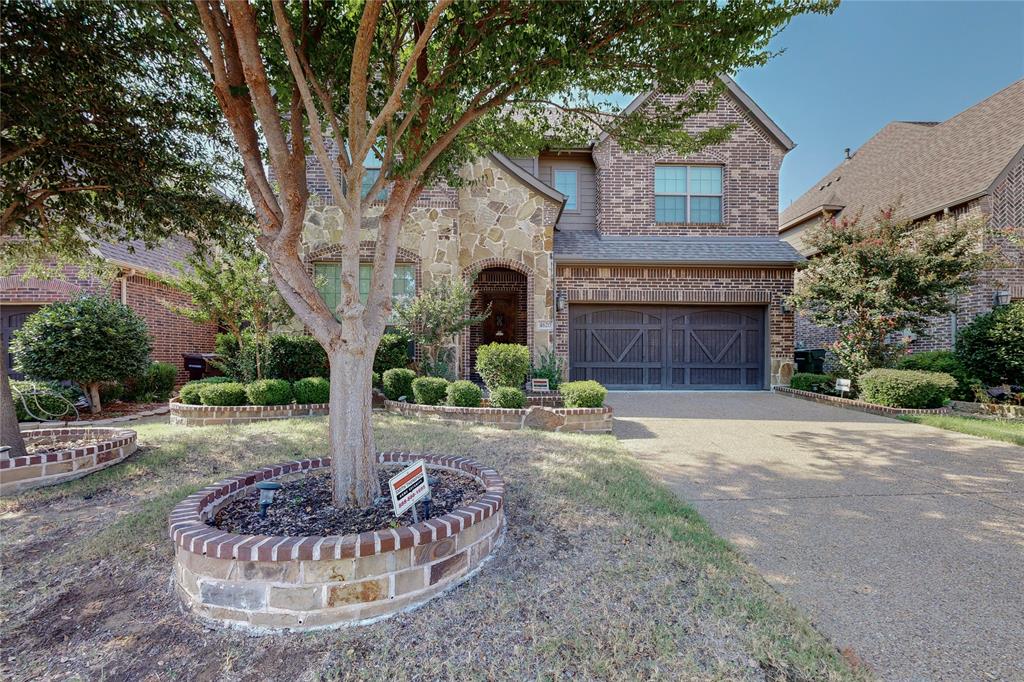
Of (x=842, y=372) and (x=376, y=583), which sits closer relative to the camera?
(x=376, y=583)

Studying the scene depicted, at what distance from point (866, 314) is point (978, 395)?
240cm

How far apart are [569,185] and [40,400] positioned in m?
12.1

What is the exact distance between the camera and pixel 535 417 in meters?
7.11

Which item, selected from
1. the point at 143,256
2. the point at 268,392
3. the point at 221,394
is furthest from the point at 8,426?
the point at 143,256

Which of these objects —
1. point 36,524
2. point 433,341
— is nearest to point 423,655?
point 36,524

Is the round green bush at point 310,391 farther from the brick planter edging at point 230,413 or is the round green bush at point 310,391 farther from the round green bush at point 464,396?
the round green bush at point 464,396

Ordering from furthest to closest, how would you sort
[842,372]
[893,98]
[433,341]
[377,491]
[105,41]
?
[893,98]
[842,372]
[433,341]
[105,41]
[377,491]

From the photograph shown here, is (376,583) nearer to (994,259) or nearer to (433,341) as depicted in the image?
(433,341)

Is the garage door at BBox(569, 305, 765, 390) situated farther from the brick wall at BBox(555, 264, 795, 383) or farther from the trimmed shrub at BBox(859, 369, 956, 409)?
the trimmed shrub at BBox(859, 369, 956, 409)

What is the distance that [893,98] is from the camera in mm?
16781

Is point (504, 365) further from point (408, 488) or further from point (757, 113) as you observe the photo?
point (757, 113)

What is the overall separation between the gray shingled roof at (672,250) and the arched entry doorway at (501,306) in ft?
6.17

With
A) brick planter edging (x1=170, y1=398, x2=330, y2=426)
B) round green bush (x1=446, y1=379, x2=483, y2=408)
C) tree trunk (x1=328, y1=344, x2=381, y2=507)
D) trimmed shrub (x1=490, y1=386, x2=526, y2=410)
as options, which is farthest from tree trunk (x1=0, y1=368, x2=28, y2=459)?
trimmed shrub (x1=490, y1=386, x2=526, y2=410)

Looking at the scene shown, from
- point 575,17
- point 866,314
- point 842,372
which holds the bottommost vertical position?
point 842,372
